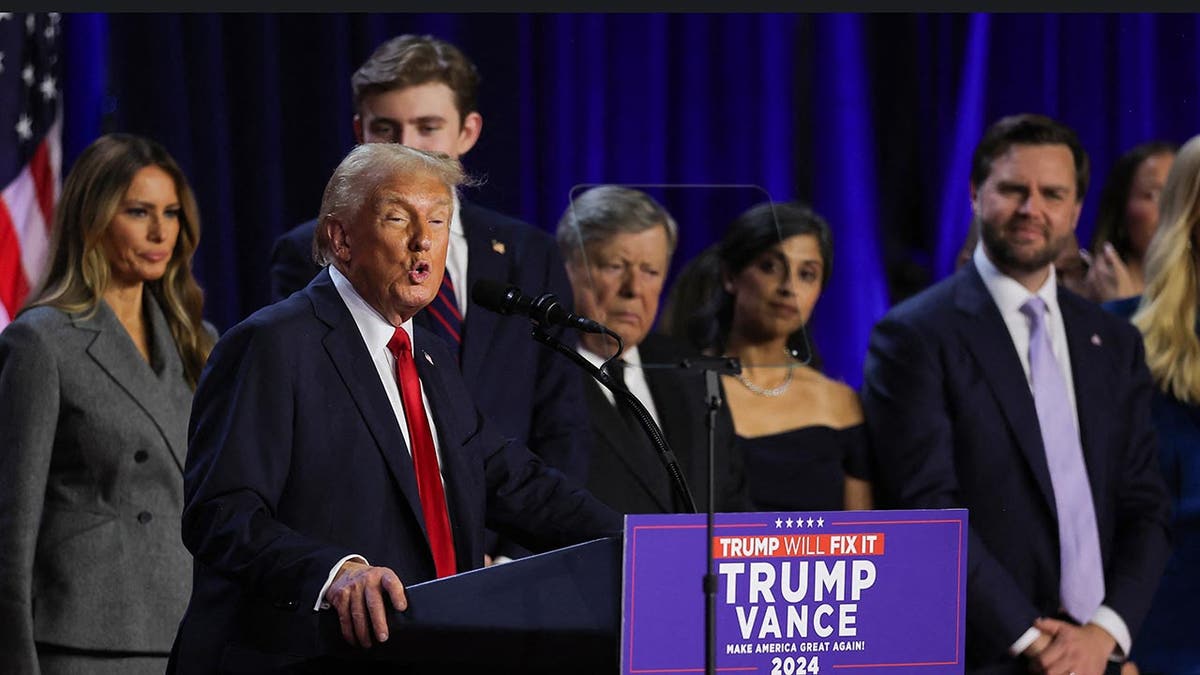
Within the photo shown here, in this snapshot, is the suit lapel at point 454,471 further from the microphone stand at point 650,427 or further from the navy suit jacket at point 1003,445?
the navy suit jacket at point 1003,445

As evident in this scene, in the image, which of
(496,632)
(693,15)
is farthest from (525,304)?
(693,15)

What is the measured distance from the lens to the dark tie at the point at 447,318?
339 cm

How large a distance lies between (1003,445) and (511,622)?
6.26 feet

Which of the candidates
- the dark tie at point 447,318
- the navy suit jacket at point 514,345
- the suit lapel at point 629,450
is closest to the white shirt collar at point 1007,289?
the suit lapel at point 629,450

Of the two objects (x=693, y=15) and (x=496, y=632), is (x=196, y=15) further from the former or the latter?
(x=496, y=632)

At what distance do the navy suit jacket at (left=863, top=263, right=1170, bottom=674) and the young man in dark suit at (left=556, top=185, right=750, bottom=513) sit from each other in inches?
15.3

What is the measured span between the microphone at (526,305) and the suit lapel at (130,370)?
1.13 meters

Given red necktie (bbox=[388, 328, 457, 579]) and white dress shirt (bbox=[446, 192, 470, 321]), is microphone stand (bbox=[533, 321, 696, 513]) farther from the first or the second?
white dress shirt (bbox=[446, 192, 470, 321])

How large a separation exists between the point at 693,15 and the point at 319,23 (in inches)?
47.2

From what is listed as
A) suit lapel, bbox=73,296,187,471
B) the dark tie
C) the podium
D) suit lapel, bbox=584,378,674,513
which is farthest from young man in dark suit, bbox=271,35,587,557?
the podium

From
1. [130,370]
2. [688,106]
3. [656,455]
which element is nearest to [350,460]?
[130,370]

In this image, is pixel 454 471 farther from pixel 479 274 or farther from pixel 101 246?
pixel 101 246

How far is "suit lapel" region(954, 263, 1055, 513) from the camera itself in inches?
146

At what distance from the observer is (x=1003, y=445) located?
3.72 metres
